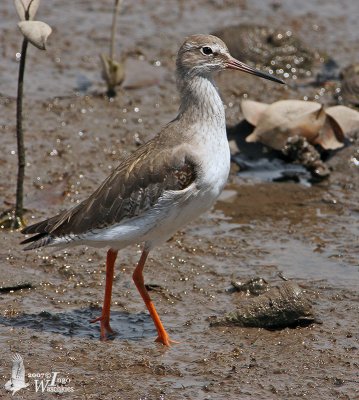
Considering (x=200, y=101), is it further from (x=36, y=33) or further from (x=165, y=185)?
(x=36, y=33)

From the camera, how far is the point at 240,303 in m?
7.64

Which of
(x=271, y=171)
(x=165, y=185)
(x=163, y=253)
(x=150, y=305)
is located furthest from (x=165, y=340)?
(x=271, y=171)

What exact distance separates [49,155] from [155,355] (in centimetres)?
371

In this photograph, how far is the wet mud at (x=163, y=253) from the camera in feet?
22.3

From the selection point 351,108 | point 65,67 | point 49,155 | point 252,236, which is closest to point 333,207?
point 252,236

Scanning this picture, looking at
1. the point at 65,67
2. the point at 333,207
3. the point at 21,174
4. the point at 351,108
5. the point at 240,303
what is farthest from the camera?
the point at 65,67

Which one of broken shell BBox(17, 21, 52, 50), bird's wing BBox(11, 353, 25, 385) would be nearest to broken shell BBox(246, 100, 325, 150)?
broken shell BBox(17, 21, 52, 50)

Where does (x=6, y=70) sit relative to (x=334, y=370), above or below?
above

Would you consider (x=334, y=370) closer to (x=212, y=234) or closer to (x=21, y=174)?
(x=212, y=234)

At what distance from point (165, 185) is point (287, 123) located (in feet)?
10.8

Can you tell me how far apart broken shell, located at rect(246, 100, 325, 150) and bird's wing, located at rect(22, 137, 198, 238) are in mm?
2887

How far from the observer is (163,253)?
866 cm

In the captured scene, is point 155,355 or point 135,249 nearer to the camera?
point 155,355

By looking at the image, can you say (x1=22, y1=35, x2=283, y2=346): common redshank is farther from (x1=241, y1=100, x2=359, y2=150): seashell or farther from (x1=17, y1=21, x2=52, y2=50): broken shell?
(x1=241, y1=100, x2=359, y2=150): seashell
